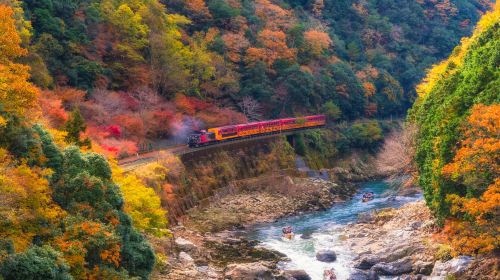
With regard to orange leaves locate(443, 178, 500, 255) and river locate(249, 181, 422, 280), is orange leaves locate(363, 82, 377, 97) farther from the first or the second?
orange leaves locate(443, 178, 500, 255)

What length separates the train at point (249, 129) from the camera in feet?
150

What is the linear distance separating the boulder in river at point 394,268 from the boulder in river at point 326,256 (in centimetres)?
302

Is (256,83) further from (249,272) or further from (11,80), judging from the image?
(11,80)

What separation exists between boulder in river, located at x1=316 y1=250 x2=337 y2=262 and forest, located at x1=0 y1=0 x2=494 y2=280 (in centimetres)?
590

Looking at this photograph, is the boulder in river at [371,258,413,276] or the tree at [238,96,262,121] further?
the tree at [238,96,262,121]

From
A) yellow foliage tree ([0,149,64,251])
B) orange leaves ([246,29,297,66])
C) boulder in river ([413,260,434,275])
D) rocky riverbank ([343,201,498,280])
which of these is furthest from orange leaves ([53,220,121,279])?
orange leaves ([246,29,297,66])

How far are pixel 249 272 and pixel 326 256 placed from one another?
5.51m

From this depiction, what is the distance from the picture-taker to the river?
1143 inches

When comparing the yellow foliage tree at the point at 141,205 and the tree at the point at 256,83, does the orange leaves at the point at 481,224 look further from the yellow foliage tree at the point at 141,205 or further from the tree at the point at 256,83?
the tree at the point at 256,83

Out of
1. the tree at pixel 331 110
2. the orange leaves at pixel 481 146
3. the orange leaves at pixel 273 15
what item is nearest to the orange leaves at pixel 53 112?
the orange leaves at pixel 481 146

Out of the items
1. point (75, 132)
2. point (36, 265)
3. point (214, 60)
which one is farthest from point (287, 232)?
point (214, 60)

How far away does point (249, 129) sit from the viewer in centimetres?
5050

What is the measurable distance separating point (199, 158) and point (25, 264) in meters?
28.9

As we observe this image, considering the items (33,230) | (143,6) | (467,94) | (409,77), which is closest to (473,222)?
(467,94)
